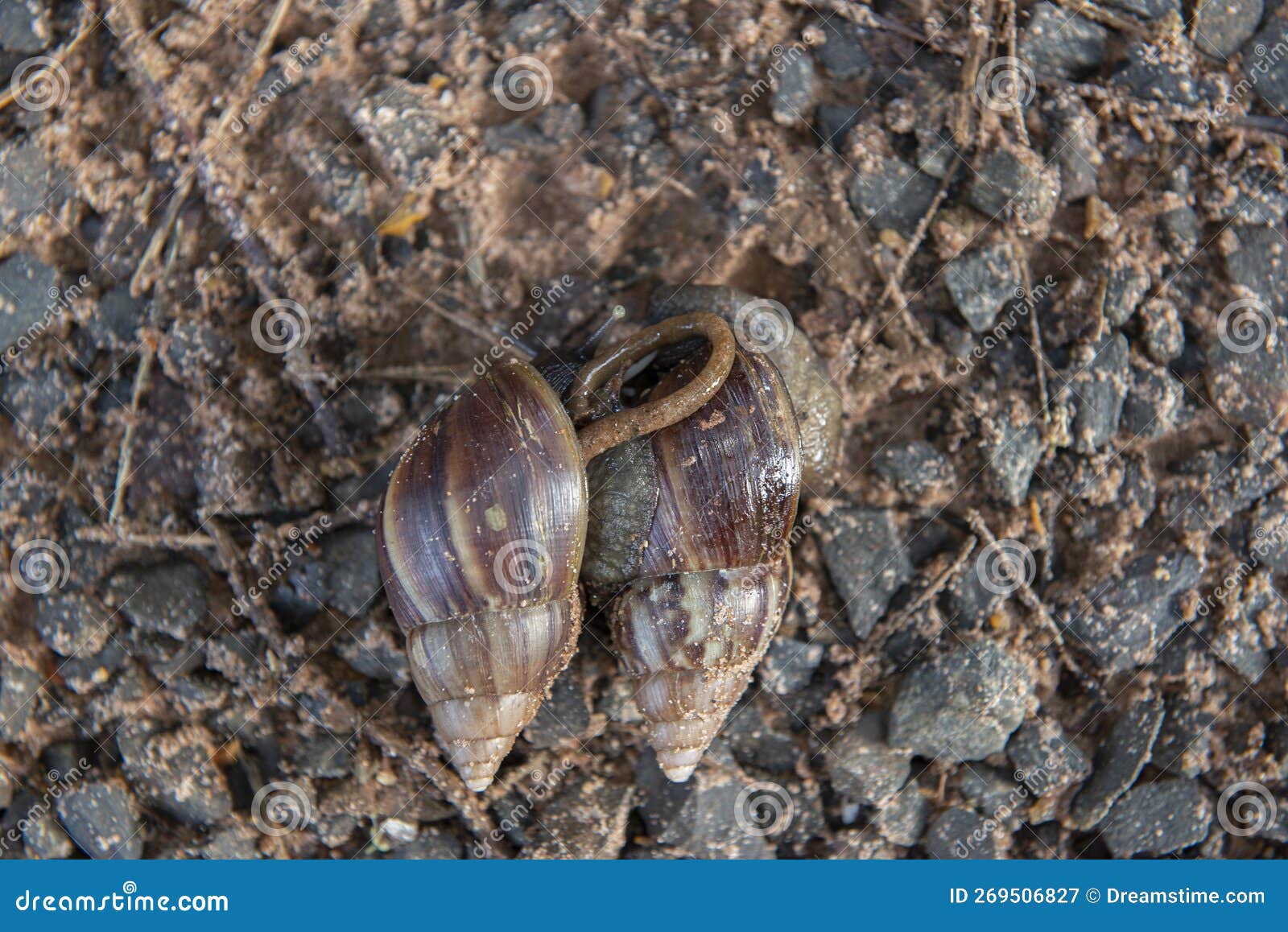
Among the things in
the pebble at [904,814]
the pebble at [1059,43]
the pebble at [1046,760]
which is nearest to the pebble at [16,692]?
the pebble at [904,814]

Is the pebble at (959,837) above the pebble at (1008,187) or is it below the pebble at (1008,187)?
below

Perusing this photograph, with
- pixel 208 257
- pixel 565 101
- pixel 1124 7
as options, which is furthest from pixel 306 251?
pixel 1124 7

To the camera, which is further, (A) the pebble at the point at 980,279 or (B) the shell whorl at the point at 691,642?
(A) the pebble at the point at 980,279

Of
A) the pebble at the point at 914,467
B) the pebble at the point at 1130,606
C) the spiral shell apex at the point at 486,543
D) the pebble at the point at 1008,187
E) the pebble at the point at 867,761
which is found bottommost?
the pebble at the point at 867,761

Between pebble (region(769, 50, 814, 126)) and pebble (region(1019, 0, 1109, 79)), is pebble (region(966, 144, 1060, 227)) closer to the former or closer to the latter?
pebble (region(1019, 0, 1109, 79))

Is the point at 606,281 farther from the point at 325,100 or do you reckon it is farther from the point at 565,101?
the point at 325,100

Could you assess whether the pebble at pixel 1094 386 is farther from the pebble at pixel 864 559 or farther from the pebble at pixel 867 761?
the pebble at pixel 867 761

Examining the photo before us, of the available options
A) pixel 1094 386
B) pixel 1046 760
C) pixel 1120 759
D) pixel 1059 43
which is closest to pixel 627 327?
pixel 1094 386
